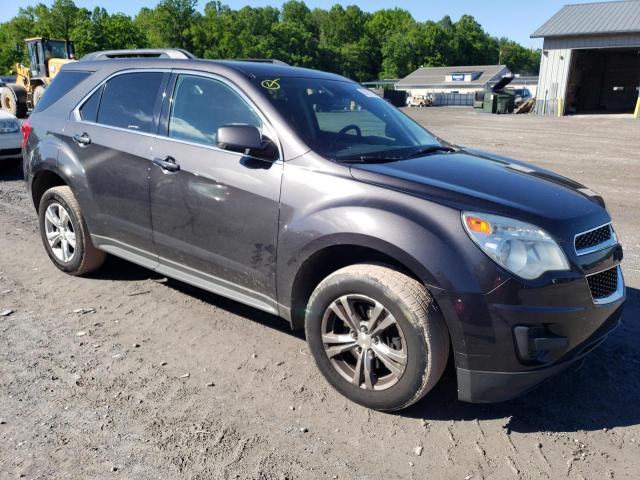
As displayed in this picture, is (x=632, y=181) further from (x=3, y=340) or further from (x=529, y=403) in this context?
(x=3, y=340)

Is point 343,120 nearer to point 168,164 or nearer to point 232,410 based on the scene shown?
point 168,164

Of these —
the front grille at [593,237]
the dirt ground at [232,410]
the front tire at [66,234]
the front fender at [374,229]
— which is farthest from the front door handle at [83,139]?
the front grille at [593,237]

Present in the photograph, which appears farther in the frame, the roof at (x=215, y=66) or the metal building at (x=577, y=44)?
the metal building at (x=577, y=44)

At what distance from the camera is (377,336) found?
289cm

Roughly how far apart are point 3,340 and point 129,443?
164 centimetres

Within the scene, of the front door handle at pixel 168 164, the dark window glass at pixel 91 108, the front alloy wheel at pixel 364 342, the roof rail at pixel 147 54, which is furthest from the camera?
the dark window glass at pixel 91 108

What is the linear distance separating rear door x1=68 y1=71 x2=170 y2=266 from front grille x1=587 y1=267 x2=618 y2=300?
2860 millimetres

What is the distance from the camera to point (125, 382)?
321 cm

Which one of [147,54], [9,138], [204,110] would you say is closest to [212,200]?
[204,110]

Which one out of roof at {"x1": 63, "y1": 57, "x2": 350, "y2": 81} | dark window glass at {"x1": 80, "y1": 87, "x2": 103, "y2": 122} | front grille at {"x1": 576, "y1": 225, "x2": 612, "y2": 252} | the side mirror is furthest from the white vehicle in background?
front grille at {"x1": 576, "y1": 225, "x2": 612, "y2": 252}

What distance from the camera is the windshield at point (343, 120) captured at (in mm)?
3334

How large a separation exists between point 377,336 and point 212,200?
136 centimetres

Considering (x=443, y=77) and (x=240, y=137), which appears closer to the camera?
(x=240, y=137)

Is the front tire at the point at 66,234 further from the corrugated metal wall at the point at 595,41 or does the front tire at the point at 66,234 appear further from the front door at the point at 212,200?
the corrugated metal wall at the point at 595,41
